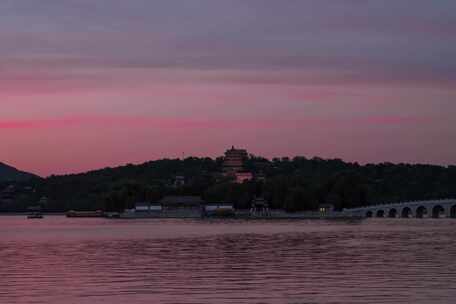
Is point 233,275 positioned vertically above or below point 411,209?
below

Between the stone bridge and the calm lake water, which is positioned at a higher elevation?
the stone bridge

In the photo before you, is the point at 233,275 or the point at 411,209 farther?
the point at 411,209

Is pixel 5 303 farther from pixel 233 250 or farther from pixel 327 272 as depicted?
pixel 233 250

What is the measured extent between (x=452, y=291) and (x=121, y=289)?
1197cm

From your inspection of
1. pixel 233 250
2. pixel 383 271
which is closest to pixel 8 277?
pixel 383 271

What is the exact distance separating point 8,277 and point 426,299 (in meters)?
18.6

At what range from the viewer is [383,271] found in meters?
46.7

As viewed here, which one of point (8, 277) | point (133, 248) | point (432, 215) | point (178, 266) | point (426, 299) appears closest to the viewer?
point (426, 299)

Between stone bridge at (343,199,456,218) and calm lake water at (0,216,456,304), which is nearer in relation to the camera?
calm lake water at (0,216,456,304)

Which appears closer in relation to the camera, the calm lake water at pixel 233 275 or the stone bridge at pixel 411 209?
the calm lake water at pixel 233 275

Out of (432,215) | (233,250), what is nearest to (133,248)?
(233,250)

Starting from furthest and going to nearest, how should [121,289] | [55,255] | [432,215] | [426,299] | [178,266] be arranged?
[432,215], [55,255], [178,266], [121,289], [426,299]

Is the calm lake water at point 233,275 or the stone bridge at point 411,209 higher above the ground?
the stone bridge at point 411,209

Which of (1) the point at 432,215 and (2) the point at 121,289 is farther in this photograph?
(1) the point at 432,215
